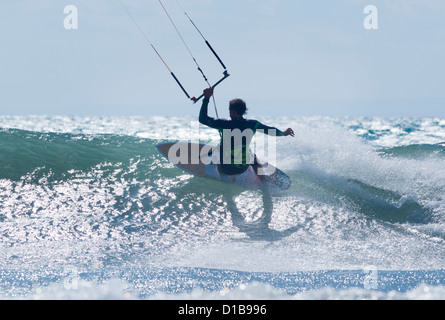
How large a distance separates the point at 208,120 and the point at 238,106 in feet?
1.46

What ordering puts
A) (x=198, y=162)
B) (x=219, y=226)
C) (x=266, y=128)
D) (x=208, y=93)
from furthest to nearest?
(x=198, y=162)
(x=266, y=128)
(x=208, y=93)
(x=219, y=226)

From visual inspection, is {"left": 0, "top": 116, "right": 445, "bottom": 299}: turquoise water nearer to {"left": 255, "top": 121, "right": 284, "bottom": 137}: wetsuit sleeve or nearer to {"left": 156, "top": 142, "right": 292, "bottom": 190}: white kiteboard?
{"left": 156, "top": 142, "right": 292, "bottom": 190}: white kiteboard

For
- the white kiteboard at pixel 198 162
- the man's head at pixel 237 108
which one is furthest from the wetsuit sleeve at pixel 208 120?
the white kiteboard at pixel 198 162

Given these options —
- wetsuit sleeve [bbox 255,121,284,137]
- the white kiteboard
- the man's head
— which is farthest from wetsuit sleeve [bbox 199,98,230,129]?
the white kiteboard

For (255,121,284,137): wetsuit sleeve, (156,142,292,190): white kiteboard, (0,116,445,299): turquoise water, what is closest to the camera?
(0,116,445,299): turquoise water

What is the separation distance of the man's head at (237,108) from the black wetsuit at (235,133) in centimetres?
7

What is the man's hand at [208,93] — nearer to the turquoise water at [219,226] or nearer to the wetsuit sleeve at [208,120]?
the wetsuit sleeve at [208,120]

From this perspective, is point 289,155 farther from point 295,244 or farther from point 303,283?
point 303,283

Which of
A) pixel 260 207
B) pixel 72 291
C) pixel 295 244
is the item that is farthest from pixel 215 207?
pixel 72 291

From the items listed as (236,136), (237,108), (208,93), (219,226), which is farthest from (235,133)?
(219,226)

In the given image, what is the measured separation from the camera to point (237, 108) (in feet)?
20.0

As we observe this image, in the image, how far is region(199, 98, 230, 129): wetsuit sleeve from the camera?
606cm

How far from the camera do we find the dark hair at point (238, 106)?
6078 mm

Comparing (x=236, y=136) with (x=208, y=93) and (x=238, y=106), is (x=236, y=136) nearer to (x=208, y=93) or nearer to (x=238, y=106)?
(x=238, y=106)
